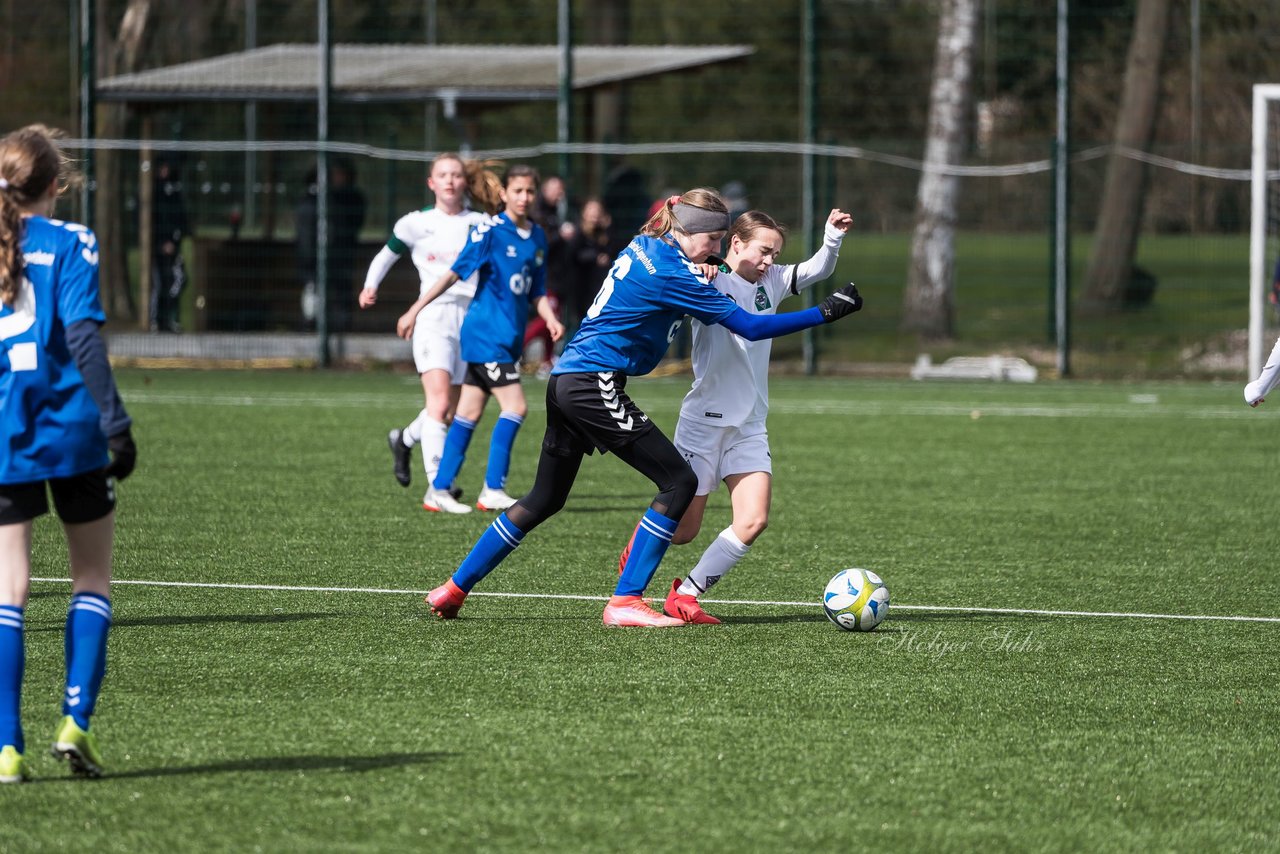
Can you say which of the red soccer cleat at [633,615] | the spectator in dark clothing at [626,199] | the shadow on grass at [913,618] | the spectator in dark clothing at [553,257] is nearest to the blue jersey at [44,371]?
the red soccer cleat at [633,615]

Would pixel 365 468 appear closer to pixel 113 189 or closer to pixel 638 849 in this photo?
pixel 638 849

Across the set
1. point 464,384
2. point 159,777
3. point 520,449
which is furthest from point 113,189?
point 159,777

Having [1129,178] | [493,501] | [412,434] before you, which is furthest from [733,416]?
[1129,178]

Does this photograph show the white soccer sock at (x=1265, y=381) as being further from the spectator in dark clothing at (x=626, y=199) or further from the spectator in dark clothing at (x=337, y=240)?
the spectator in dark clothing at (x=337, y=240)

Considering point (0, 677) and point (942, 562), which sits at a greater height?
point (0, 677)

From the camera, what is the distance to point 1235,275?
75.4 feet

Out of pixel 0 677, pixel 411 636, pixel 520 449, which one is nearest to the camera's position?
pixel 0 677

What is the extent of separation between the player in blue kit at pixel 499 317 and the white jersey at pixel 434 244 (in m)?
0.40

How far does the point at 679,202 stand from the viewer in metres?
6.97

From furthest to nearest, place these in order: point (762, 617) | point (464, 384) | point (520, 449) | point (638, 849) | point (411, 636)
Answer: point (520, 449) < point (464, 384) < point (762, 617) < point (411, 636) < point (638, 849)

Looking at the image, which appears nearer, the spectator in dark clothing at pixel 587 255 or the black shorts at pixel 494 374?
the black shorts at pixel 494 374

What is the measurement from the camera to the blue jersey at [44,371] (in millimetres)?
4508

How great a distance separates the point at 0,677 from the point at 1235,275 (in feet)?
67.3

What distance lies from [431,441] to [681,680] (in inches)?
193
